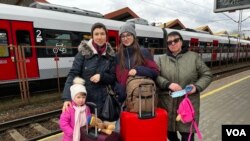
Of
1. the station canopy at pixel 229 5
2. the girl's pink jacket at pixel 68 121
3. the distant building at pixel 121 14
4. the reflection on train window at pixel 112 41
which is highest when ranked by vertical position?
the distant building at pixel 121 14

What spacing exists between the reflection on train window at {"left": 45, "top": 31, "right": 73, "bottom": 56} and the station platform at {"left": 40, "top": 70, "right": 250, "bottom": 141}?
203 inches

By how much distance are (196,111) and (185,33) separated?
1660cm

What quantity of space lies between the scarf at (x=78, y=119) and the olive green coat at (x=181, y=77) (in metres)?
0.84

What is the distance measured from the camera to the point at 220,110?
6066 millimetres

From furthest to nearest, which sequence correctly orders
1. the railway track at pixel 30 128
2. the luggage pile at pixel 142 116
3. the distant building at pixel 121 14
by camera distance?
the distant building at pixel 121 14
the railway track at pixel 30 128
the luggage pile at pixel 142 116

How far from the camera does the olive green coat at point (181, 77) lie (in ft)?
8.45

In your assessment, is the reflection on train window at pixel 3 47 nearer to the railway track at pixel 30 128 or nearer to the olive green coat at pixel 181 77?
the railway track at pixel 30 128

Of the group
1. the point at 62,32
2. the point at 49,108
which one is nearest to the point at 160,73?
the point at 49,108

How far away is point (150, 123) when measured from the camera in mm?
2285

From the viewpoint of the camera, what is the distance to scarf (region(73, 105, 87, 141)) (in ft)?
7.51

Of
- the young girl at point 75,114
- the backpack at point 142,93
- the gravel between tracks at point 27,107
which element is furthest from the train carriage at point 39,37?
the backpack at point 142,93

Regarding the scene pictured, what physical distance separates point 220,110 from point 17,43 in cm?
678

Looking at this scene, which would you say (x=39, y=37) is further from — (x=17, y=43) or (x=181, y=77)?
(x=181, y=77)

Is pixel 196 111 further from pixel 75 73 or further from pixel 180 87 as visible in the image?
pixel 75 73
